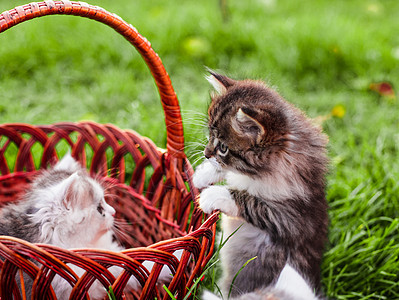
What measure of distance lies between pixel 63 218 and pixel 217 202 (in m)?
0.59

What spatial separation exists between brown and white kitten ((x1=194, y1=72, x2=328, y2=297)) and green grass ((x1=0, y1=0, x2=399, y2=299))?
770mm

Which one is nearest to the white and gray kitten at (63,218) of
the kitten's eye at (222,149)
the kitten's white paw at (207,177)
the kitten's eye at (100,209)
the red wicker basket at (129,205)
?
the kitten's eye at (100,209)

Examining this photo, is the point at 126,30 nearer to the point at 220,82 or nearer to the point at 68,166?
the point at 220,82

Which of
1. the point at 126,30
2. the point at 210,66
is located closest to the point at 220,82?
the point at 126,30

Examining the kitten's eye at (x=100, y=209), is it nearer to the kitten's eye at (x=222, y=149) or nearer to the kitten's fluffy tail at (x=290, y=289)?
the kitten's eye at (x=222, y=149)

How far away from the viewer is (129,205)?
213 centimetres

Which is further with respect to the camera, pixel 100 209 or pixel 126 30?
pixel 100 209

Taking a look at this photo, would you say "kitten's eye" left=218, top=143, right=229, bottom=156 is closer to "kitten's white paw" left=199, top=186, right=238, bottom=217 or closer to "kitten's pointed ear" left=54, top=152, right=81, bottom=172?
"kitten's white paw" left=199, top=186, right=238, bottom=217

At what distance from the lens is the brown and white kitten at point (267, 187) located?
5.04ft

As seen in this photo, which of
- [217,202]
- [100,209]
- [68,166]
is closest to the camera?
[217,202]

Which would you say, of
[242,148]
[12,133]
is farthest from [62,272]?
[12,133]

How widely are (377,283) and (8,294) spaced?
4.92 ft

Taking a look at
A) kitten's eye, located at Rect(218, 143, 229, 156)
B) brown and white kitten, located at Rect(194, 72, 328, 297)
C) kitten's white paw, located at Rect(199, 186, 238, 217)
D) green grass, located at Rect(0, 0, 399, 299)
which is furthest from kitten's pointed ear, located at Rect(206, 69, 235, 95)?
green grass, located at Rect(0, 0, 399, 299)

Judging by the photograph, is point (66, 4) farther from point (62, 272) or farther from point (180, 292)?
point (180, 292)
